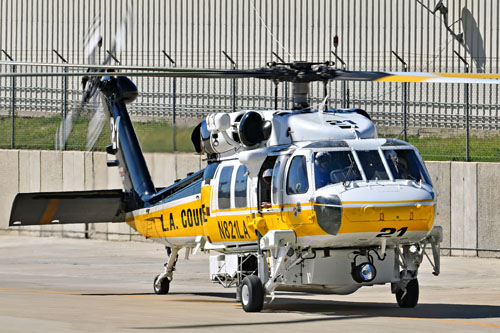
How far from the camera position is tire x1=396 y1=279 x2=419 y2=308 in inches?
622

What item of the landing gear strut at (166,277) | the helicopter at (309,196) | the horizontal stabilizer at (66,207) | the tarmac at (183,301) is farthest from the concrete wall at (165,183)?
the helicopter at (309,196)

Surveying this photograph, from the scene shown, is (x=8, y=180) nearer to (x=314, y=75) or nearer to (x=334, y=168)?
(x=314, y=75)

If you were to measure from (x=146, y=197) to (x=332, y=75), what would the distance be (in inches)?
209

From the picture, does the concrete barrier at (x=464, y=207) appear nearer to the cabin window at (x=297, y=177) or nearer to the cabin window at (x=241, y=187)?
the cabin window at (x=241, y=187)

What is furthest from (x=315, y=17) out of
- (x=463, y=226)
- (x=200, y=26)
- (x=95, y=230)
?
(x=463, y=226)

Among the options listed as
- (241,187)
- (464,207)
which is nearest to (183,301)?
(241,187)

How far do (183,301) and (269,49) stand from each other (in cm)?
1608

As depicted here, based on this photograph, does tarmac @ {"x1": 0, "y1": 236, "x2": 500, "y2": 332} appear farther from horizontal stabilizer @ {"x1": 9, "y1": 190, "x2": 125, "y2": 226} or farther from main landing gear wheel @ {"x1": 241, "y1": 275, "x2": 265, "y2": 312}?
horizontal stabilizer @ {"x1": 9, "y1": 190, "x2": 125, "y2": 226}

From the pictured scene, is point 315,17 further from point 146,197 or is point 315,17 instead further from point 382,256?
A: point 382,256

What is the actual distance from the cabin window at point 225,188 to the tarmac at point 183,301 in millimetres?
1518

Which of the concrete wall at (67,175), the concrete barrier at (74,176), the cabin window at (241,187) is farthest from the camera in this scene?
the concrete barrier at (74,176)

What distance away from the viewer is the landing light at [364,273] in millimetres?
14914

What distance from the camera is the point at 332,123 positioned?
51.0 feet

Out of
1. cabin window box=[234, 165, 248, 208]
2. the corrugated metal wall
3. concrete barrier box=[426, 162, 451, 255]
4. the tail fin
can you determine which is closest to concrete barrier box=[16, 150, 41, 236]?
the corrugated metal wall
